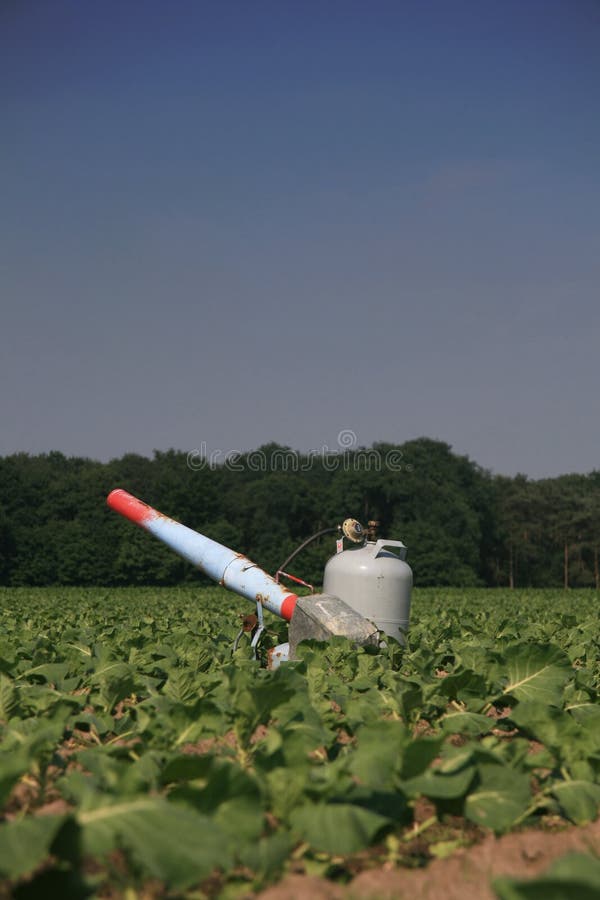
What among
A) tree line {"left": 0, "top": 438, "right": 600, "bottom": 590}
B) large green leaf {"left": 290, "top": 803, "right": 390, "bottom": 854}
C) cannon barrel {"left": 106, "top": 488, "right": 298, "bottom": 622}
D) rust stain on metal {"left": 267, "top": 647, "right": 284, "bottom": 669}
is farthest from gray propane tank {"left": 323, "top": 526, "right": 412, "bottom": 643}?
tree line {"left": 0, "top": 438, "right": 600, "bottom": 590}

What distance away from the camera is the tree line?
2191 inches

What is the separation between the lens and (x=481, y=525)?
242 ft

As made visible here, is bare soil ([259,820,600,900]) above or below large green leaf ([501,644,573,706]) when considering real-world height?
below

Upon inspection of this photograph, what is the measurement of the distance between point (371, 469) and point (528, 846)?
203 feet

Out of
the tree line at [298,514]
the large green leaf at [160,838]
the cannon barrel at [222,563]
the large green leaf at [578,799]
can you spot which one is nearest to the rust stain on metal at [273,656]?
the cannon barrel at [222,563]

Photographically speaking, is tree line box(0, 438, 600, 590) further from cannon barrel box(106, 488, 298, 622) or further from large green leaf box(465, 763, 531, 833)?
large green leaf box(465, 763, 531, 833)

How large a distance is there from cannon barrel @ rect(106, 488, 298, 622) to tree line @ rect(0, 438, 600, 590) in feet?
154

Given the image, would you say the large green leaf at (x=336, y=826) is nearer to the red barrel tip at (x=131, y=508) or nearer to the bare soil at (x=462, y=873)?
the bare soil at (x=462, y=873)

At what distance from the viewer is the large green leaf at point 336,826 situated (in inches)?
88.4

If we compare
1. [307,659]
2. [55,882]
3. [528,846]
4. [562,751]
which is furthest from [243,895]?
[307,659]

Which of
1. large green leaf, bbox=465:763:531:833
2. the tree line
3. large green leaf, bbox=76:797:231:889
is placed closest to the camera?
large green leaf, bbox=76:797:231:889

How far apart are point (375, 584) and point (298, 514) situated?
5774 centimetres

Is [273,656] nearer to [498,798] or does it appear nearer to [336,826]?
A: [498,798]

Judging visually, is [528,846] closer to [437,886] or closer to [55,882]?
[437,886]
